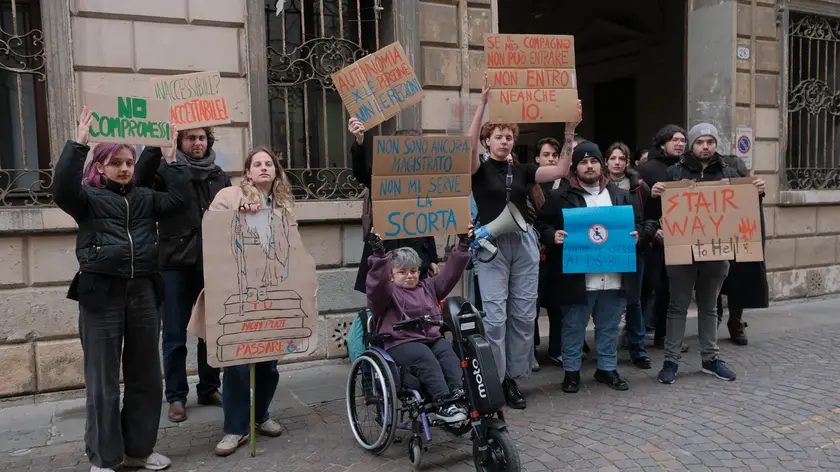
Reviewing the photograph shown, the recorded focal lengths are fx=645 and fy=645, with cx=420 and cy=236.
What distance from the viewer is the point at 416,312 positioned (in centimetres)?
407

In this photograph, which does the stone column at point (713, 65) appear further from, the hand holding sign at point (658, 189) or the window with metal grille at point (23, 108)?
the window with metal grille at point (23, 108)

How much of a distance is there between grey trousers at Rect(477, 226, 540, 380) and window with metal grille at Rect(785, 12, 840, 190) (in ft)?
19.5

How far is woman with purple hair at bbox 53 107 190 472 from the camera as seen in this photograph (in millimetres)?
3543

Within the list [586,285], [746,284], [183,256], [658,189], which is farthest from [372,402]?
[746,284]

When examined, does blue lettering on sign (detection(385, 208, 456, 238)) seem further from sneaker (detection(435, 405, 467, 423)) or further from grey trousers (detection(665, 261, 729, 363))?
grey trousers (detection(665, 261, 729, 363))

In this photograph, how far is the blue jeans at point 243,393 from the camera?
13.1ft

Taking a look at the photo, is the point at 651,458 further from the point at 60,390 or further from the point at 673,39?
the point at 673,39

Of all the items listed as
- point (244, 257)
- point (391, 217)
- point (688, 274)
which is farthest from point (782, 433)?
point (244, 257)

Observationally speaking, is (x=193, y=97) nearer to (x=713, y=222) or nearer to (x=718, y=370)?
(x=713, y=222)

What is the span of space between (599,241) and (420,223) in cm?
161

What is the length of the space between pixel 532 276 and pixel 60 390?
397 centimetres

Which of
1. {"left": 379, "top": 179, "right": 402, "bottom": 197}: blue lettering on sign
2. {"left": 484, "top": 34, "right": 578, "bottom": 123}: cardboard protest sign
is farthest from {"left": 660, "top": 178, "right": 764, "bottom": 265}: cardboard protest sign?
{"left": 379, "top": 179, "right": 402, "bottom": 197}: blue lettering on sign

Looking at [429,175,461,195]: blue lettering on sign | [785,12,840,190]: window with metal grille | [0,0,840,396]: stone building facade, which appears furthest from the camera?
[785,12,840,190]: window with metal grille

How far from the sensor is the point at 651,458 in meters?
3.81
